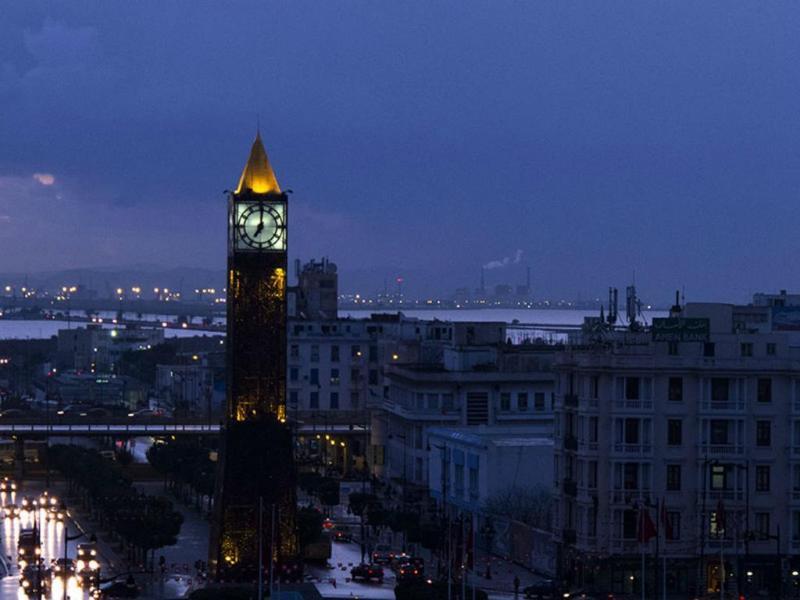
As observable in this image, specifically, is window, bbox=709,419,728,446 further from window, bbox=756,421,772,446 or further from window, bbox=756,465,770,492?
window, bbox=756,465,770,492

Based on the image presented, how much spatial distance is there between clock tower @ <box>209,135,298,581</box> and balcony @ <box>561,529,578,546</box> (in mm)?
6397

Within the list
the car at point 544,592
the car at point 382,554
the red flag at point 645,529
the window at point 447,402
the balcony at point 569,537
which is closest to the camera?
the red flag at point 645,529

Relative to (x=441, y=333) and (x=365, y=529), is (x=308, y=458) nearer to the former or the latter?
(x=441, y=333)

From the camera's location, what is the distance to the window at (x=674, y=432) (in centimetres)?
5059

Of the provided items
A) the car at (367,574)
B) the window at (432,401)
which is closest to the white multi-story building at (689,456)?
the car at (367,574)

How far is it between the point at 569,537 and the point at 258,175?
39.8 feet

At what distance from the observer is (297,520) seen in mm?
53500

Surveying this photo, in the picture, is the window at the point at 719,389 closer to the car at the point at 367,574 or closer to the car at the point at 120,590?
the car at the point at 367,574

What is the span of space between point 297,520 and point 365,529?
1248 cm

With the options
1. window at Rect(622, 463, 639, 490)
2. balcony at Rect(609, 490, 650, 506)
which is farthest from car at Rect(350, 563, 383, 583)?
window at Rect(622, 463, 639, 490)

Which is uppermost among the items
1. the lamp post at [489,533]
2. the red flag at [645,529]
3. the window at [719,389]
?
the window at [719,389]

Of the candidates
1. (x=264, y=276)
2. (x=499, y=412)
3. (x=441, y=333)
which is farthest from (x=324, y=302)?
(x=264, y=276)

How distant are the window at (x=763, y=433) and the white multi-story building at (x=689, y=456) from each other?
0.9 inches

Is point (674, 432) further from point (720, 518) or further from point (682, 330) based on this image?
point (720, 518)
